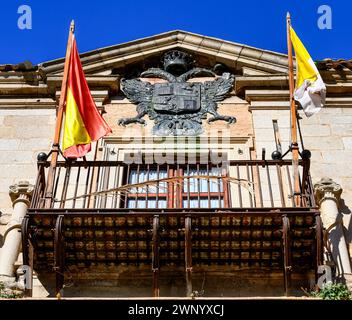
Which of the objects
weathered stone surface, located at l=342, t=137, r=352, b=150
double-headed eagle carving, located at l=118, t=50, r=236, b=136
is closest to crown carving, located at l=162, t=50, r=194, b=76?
double-headed eagle carving, located at l=118, t=50, r=236, b=136

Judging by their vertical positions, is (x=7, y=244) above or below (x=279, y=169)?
below

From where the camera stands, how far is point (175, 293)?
9.67 meters

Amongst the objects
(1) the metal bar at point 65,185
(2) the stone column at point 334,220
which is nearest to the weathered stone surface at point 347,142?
(2) the stone column at point 334,220

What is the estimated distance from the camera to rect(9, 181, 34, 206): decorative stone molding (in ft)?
35.9

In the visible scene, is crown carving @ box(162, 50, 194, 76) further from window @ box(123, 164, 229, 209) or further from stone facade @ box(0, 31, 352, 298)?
window @ box(123, 164, 229, 209)

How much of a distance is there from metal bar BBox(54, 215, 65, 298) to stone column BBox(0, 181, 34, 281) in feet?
2.68

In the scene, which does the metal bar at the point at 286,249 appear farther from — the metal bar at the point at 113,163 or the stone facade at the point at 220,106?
the stone facade at the point at 220,106

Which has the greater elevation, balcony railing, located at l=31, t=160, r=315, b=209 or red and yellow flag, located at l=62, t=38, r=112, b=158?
red and yellow flag, located at l=62, t=38, r=112, b=158

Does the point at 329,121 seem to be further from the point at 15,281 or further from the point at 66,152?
the point at 15,281

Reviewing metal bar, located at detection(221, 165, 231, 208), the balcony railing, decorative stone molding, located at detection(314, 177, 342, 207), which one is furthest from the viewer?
metal bar, located at detection(221, 165, 231, 208)

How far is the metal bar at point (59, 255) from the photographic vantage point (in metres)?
9.23

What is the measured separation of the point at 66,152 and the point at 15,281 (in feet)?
6.78

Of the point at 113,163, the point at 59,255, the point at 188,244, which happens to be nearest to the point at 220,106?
the point at 113,163
